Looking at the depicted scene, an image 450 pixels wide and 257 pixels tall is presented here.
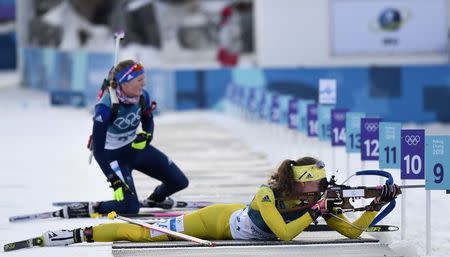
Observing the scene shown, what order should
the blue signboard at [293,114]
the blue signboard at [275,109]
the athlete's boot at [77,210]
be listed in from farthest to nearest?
the blue signboard at [275,109], the blue signboard at [293,114], the athlete's boot at [77,210]

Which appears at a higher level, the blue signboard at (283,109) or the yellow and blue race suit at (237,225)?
the blue signboard at (283,109)

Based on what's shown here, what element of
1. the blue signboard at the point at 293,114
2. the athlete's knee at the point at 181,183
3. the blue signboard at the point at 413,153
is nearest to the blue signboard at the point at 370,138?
the athlete's knee at the point at 181,183

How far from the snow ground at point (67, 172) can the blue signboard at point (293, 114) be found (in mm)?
575

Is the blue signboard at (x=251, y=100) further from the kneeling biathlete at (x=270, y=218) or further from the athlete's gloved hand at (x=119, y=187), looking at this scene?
the kneeling biathlete at (x=270, y=218)

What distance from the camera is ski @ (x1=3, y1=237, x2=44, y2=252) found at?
41.0 ft

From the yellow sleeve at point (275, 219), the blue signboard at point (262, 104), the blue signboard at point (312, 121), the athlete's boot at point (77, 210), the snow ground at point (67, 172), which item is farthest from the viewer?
the blue signboard at point (262, 104)

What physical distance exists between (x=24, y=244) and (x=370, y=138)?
4.64 m

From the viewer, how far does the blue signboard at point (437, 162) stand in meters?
12.9

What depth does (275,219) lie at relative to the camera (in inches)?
486

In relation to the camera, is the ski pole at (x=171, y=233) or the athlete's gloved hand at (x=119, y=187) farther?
the athlete's gloved hand at (x=119, y=187)

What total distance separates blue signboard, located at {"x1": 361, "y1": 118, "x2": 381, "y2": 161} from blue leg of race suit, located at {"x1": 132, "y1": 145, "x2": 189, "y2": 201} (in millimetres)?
1990

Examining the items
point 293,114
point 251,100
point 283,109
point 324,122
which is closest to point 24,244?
point 324,122

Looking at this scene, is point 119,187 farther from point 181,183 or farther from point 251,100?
point 251,100

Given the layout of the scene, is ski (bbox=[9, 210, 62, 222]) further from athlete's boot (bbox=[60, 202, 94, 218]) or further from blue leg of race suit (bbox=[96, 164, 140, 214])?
blue leg of race suit (bbox=[96, 164, 140, 214])
